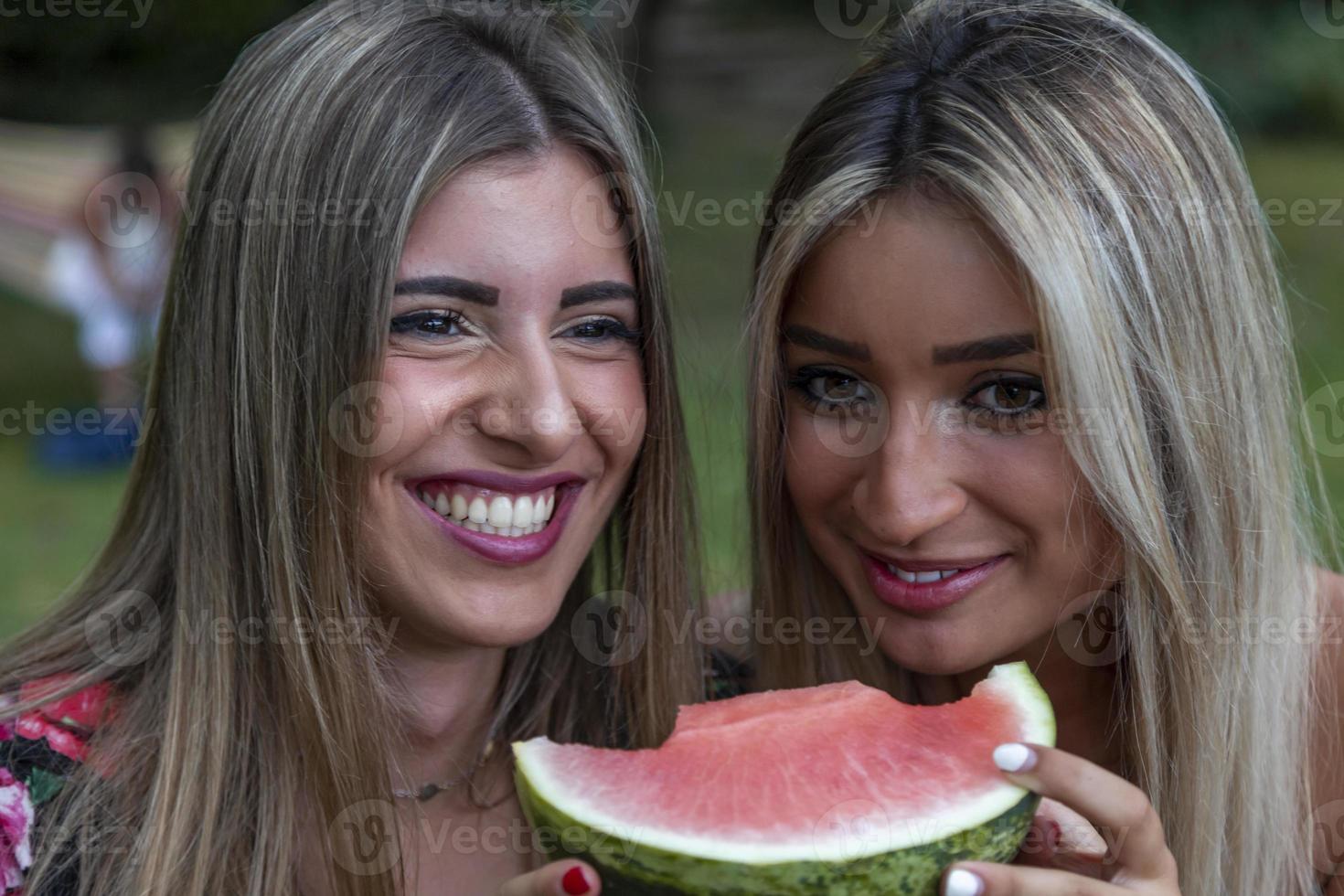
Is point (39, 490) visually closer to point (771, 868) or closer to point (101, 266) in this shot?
point (101, 266)

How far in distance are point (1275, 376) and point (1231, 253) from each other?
34 cm

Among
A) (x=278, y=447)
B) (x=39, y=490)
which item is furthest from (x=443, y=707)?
(x=39, y=490)

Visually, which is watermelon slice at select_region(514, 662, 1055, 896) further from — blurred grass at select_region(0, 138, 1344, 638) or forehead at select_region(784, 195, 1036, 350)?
blurred grass at select_region(0, 138, 1344, 638)

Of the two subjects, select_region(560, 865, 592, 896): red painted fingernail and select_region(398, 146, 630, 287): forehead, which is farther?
select_region(398, 146, 630, 287): forehead

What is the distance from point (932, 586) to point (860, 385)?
0.47 m

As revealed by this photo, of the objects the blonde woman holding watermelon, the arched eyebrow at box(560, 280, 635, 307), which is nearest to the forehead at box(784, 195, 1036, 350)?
the blonde woman holding watermelon

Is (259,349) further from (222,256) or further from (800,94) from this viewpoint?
(800,94)

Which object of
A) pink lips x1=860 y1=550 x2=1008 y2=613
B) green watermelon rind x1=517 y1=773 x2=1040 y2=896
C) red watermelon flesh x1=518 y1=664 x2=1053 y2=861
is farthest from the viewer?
pink lips x1=860 y1=550 x2=1008 y2=613

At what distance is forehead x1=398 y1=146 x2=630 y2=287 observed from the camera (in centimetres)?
277

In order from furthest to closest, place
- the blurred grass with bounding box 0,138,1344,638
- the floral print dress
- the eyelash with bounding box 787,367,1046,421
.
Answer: the blurred grass with bounding box 0,138,1344,638, the eyelash with bounding box 787,367,1046,421, the floral print dress

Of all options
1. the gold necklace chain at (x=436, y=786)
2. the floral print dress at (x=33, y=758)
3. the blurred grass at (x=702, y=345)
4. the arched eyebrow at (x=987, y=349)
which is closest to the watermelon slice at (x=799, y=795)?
the arched eyebrow at (x=987, y=349)

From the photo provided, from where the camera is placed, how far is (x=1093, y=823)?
7.51 feet

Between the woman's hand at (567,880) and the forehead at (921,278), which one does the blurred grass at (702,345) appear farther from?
the woman's hand at (567,880)

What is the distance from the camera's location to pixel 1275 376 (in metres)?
3.17
